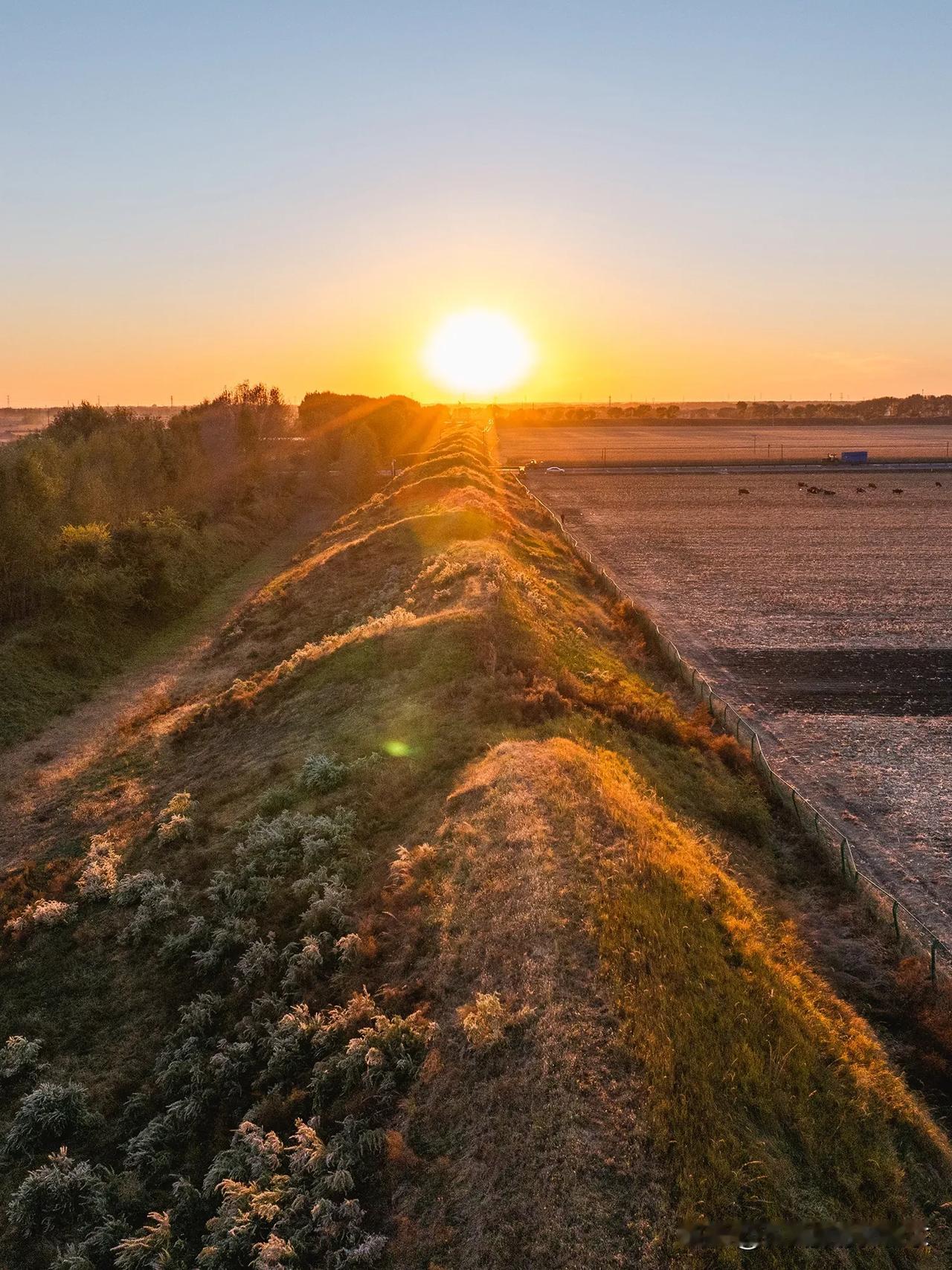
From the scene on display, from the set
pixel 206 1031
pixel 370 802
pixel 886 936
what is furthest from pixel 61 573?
pixel 886 936

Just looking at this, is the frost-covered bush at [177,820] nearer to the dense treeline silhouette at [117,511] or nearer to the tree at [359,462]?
the dense treeline silhouette at [117,511]

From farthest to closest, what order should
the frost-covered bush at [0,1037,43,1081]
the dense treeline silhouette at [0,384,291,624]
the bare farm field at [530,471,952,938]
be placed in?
the dense treeline silhouette at [0,384,291,624], the bare farm field at [530,471,952,938], the frost-covered bush at [0,1037,43,1081]

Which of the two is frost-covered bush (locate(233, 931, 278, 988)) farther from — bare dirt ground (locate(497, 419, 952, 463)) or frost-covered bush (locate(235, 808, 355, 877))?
bare dirt ground (locate(497, 419, 952, 463))

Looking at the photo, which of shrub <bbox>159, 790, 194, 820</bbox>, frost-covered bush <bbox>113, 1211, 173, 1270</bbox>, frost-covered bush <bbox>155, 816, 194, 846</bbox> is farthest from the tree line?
frost-covered bush <bbox>113, 1211, 173, 1270</bbox>

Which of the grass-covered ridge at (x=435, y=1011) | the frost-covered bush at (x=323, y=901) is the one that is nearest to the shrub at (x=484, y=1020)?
the grass-covered ridge at (x=435, y=1011)

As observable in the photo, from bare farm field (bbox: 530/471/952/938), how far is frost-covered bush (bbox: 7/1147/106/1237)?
1777cm

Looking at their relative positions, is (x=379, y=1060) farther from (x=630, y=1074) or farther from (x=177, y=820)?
(x=177, y=820)

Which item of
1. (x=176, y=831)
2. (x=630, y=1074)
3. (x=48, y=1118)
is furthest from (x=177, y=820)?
(x=630, y=1074)

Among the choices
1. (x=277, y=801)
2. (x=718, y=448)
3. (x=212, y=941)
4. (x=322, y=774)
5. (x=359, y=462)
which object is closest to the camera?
(x=212, y=941)

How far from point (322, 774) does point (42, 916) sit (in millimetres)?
7366

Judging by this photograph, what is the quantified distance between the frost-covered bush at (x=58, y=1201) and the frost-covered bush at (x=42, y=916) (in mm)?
7448

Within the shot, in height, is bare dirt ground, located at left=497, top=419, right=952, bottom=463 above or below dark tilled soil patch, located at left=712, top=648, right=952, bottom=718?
above

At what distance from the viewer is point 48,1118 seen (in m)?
13.5

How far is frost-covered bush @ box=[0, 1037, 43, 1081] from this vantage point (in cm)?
1488
